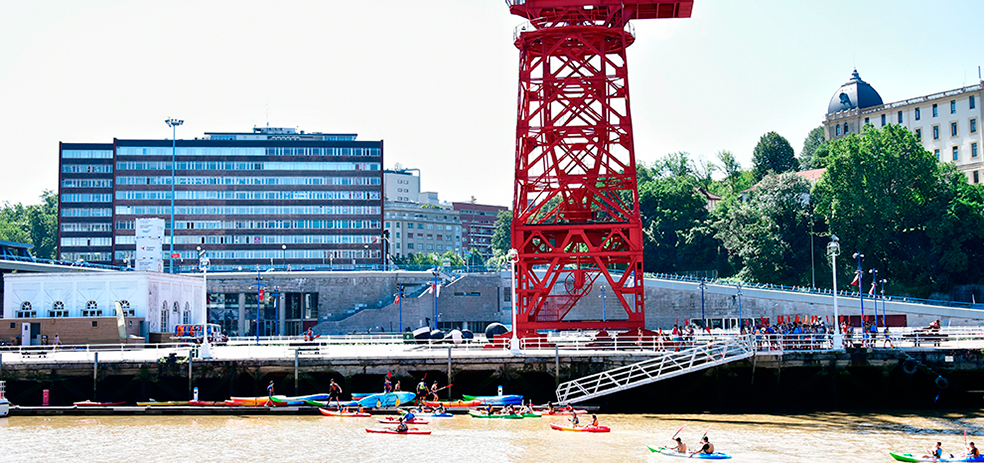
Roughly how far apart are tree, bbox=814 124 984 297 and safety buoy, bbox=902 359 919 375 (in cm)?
4806

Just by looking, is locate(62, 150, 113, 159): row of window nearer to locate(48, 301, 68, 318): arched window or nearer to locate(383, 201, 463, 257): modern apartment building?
locate(383, 201, 463, 257): modern apartment building

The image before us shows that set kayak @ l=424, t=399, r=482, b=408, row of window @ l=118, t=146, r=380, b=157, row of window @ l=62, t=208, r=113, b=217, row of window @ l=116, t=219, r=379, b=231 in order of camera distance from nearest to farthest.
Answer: kayak @ l=424, t=399, r=482, b=408 < row of window @ l=118, t=146, r=380, b=157 < row of window @ l=116, t=219, r=379, b=231 < row of window @ l=62, t=208, r=113, b=217

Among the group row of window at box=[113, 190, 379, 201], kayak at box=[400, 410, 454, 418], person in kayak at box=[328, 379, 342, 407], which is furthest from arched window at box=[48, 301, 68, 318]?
row of window at box=[113, 190, 379, 201]

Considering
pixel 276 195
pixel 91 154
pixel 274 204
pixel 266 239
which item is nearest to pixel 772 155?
pixel 276 195

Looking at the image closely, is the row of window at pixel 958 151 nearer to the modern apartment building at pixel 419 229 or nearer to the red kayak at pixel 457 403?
the red kayak at pixel 457 403

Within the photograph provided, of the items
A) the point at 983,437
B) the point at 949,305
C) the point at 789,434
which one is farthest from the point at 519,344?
the point at 949,305

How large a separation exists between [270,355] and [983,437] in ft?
102

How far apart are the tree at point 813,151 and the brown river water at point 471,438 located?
90141 millimetres

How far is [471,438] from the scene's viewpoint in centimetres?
3531

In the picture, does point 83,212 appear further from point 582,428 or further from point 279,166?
point 582,428

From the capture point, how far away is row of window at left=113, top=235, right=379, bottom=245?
129m

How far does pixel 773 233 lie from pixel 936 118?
111 feet

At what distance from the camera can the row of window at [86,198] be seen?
132 metres

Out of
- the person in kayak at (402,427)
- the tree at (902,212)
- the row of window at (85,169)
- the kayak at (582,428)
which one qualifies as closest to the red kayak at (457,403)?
the person in kayak at (402,427)
